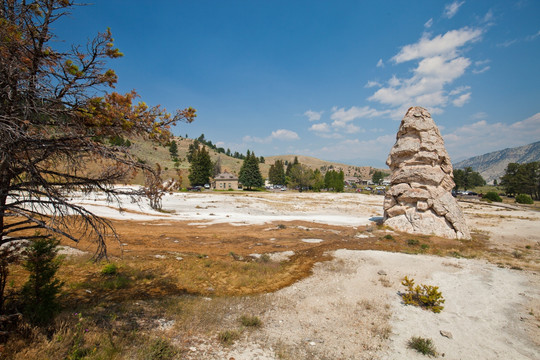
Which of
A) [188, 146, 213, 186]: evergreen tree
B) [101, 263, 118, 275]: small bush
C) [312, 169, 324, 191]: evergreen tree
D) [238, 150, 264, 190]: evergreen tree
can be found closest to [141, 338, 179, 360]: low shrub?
[101, 263, 118, 275]: small bush

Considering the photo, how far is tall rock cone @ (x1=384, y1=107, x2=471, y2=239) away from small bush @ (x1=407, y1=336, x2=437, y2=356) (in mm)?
15944

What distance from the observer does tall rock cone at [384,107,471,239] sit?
19.1m

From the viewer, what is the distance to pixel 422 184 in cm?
2073

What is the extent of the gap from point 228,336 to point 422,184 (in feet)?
71.0

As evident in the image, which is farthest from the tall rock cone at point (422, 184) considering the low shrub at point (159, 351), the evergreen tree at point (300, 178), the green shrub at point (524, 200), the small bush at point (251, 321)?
the evergreen tree at point (300, 178)

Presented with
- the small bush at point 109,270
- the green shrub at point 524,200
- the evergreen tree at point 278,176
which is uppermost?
the evergreen tree at point 278,176

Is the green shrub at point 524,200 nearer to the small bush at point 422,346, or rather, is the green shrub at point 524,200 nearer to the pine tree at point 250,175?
the pine tree at point 250,175

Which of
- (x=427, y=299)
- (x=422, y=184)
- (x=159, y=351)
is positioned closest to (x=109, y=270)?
(x=159, y=351)

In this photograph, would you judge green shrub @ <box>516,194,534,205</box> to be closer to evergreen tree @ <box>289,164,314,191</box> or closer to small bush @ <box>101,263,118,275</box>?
evergreen tree @ <box>289,164,314,191</box>

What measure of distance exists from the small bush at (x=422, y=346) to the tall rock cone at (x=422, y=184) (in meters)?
15.9

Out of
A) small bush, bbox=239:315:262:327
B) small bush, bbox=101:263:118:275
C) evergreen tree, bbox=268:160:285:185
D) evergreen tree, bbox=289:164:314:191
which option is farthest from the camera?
evergreen tree, bbox=268:160:285:185

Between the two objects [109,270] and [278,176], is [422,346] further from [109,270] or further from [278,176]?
[278,176]

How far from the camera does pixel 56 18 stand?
4.18 metres

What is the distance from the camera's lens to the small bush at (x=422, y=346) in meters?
5.53
